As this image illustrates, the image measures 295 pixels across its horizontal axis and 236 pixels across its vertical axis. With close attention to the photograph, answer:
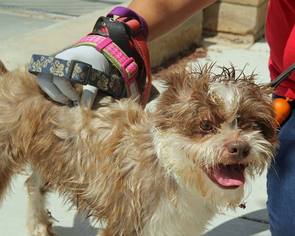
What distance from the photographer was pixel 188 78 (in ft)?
8.84

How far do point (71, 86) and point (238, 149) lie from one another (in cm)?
103

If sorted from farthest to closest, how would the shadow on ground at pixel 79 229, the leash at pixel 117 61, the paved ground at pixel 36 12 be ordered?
the paved ground at pixel 36 12, the shadow on ground at pixel 79 229, the leash at pixel 117 61

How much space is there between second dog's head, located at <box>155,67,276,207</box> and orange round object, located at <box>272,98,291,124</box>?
37 cm

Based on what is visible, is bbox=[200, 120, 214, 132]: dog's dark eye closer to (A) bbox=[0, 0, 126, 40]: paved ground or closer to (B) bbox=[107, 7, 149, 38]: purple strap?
(B) bbox=[107, 7, 149, 38]: purple strap

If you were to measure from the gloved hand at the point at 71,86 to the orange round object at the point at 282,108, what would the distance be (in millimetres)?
837

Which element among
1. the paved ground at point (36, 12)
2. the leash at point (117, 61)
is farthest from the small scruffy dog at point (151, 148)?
the paved ground at point (36, 12)

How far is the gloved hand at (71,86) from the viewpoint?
315 centimetres

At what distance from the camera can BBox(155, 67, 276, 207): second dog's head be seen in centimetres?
253

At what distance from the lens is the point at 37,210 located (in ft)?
12.9

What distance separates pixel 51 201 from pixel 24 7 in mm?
4126

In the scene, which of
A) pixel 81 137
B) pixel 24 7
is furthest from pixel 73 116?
pixel 24 7

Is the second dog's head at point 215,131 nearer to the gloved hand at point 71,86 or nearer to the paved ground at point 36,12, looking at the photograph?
the gloved hand at point 71,86

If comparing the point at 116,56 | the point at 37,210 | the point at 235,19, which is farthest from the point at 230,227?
the point at 235,19

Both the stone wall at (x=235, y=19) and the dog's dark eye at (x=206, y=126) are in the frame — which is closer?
the dog's dark eye at (x=206, y=126)
